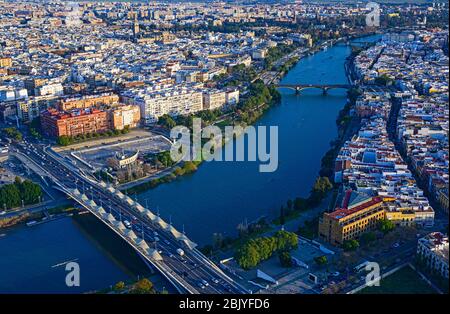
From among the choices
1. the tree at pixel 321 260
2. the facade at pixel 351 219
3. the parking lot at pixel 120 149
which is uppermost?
the facade at pixel 351 219

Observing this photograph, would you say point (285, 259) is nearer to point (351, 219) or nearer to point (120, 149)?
point (351, 219)

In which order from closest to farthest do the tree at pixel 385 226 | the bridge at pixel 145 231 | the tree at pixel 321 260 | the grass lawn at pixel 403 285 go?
the grass lawn at pixel 403 285 < the bridge at pixel 145 231 < the tree at pixel 321 260 < the tree at pixel 385 226

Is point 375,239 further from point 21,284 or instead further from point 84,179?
point 84,179

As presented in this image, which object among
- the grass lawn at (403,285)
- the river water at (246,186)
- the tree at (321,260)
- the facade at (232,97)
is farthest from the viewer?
the facade at (232,97)

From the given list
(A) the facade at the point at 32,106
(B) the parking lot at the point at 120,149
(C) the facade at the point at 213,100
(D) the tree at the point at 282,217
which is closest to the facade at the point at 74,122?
(B) the parking lot at the point at 120,149

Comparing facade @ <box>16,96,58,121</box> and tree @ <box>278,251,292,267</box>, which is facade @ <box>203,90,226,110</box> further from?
tree @ <box>278,251,292,267</box>

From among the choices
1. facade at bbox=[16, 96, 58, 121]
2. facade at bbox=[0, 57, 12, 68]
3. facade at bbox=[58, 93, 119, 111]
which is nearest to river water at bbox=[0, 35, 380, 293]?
facade at bbox=[58, 93, 119, 111]

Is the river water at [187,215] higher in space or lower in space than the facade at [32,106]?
lower

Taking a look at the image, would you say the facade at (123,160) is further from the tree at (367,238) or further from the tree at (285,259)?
the tree at (367,238)
